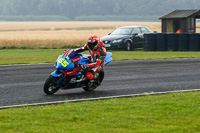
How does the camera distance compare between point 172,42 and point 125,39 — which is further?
point 125,39

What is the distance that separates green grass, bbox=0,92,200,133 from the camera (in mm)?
7074

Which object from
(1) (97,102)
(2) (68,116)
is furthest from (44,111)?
(1) (97,102)

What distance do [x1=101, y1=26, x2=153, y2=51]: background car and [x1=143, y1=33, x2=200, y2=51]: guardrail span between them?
1819 mm

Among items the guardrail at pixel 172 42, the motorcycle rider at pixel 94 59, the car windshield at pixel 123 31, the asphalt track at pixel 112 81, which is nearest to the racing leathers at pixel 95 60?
the motorcycle rider at pixel 94 59

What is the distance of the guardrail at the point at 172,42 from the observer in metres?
26.9

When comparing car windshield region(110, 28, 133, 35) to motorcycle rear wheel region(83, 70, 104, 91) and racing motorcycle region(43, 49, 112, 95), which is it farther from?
racing motorcycle region(43, 49, 112, 95)

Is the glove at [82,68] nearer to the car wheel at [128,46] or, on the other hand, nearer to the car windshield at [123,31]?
the car wheel at [128,46]

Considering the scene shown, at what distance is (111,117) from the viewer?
7.95 meters

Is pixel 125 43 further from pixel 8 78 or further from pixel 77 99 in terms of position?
pixel 77 99

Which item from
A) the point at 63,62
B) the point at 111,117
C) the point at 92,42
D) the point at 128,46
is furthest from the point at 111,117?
the point at 128,46

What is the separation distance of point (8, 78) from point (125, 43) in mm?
15735

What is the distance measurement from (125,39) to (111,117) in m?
21.8

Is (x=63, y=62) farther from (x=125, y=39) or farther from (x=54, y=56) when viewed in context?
(x=125, y=39)

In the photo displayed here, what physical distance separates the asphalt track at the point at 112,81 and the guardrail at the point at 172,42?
27.5ft
